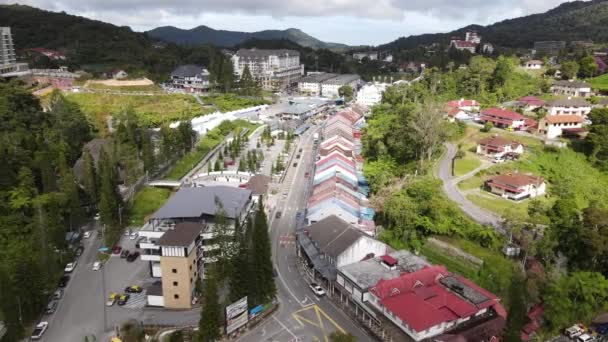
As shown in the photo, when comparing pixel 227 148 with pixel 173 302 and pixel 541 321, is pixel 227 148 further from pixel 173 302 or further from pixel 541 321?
pixel 541 321

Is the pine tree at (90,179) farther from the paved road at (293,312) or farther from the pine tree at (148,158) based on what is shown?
the paved road at (293,312)

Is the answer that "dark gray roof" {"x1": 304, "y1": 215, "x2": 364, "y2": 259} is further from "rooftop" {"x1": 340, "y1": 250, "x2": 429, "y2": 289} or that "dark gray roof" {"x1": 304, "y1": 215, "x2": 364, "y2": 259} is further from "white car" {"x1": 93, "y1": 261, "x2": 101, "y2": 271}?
"white car" {"x1": 93, "y1": 261, "x2": 101, "y2": 271}

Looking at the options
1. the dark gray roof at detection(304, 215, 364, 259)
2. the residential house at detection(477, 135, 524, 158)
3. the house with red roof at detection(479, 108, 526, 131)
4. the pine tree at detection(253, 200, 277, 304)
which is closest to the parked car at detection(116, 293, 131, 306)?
the pine tree at detection(253, 200, 277, 304)

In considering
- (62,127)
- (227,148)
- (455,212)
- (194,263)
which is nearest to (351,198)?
(455,212)

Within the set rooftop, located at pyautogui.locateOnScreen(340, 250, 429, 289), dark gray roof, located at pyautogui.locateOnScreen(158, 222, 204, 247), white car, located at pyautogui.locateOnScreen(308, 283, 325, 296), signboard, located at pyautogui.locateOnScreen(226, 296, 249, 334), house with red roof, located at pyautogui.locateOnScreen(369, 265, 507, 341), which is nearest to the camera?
house with red roof, located at pyautogui.locateOnScreen(369, 265, 507, 341)

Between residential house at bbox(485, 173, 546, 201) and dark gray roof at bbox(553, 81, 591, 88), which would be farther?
dark gray roof at bbox(553, 81, 591, 88)
